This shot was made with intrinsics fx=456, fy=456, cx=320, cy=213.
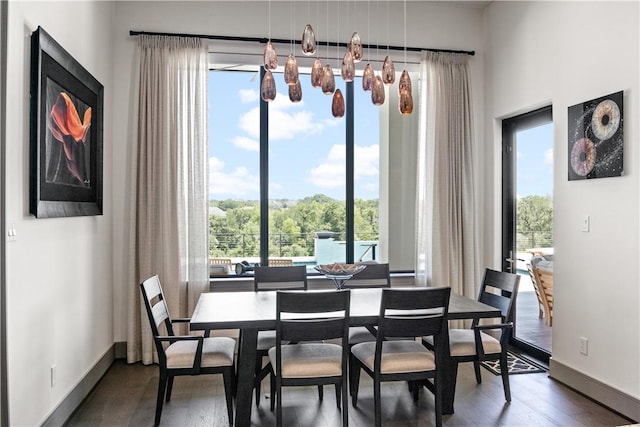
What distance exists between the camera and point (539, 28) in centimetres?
392

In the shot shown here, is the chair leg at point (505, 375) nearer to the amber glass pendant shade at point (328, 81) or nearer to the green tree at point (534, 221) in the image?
the green tree at point (534, 221)

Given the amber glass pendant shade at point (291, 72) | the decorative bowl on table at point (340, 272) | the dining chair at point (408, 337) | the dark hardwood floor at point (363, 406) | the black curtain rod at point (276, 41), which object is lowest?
the dark hardwood floor at point (363, 406)

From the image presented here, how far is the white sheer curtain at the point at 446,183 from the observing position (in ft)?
15.0

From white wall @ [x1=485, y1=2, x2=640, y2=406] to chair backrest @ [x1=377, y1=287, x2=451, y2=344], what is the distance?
4.27ft

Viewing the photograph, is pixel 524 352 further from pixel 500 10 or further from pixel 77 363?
pixel 77 363

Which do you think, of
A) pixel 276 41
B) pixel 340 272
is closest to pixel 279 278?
pixel 340 272

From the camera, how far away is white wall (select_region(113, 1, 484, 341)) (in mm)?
4176

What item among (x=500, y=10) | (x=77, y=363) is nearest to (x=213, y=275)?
(x=77, y=363)

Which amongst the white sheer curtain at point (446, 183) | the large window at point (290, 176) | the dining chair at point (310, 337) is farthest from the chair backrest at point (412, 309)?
the large window at point (290, 176)

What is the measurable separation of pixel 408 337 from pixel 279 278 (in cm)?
131

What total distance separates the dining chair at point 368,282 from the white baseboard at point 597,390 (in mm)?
1482

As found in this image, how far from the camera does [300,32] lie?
448 centimetres

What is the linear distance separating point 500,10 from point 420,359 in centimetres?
353

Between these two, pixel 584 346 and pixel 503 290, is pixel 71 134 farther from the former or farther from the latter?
pixel 584 346
